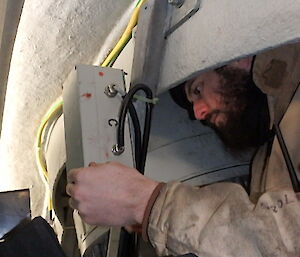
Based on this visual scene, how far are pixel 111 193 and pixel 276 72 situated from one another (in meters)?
0.40

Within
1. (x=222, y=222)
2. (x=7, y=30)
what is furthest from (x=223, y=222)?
(x=7, y=30)

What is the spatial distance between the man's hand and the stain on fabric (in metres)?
0.33

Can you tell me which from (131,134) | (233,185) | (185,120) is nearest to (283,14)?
(233,185)

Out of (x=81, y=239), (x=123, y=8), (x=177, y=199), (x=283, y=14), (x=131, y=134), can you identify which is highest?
(x=123, y=8)

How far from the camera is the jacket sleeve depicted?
0.70m

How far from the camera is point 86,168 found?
2.96 ft

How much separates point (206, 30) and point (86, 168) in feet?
1.05

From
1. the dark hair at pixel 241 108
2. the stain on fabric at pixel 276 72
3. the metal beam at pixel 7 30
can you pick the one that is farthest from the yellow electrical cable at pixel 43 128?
the stain on fabric at pixel 276 72

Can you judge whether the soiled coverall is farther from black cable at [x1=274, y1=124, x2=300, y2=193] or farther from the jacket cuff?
black cable at [x1=274, y1=124, x2=300, y2=193]

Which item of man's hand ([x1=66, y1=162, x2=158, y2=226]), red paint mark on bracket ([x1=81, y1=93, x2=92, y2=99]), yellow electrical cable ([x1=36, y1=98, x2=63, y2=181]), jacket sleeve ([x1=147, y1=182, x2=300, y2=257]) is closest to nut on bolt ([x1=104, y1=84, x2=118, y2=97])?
red paint mark on bracket ([x1=81, y1=93, x2=92, y2=99])

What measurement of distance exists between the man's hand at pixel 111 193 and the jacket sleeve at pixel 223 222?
0.04 metres

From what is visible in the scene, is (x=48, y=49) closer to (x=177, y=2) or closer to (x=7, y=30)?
(x=7, y=30)

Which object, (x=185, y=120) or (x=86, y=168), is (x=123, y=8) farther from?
(x=86, y=168)

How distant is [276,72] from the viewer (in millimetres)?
987
